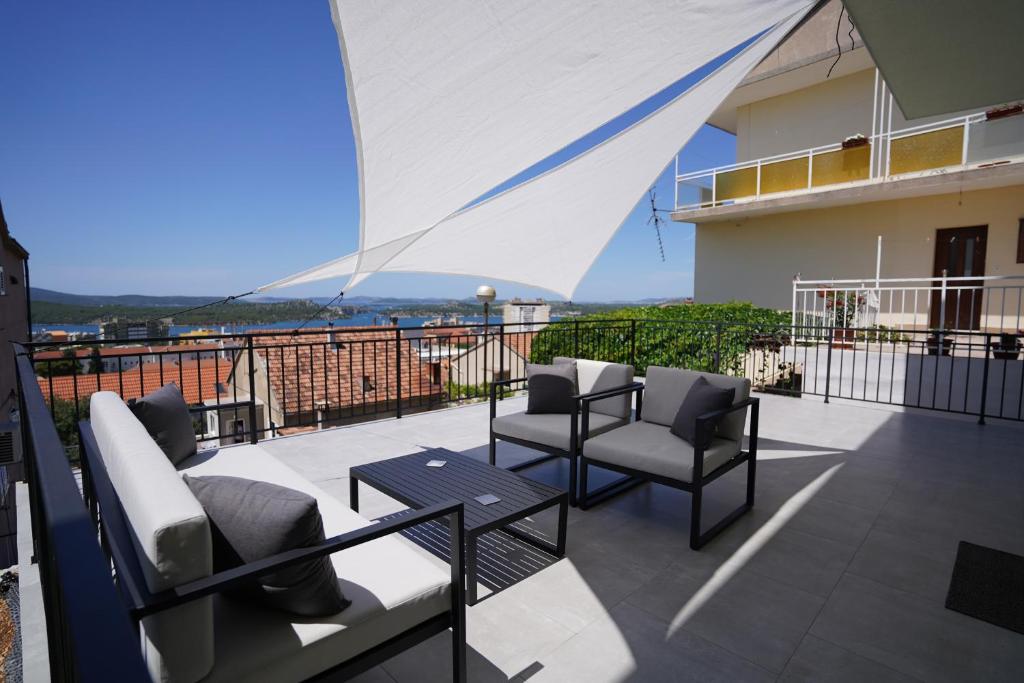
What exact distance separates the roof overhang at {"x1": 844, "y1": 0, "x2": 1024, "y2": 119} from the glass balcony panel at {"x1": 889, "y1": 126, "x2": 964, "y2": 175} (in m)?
6.27

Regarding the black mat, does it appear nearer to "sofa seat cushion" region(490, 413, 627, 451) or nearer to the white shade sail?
"sofa seat cushion" region(490, 413, 627, 451)

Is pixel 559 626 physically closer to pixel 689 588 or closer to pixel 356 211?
pixel 689 588

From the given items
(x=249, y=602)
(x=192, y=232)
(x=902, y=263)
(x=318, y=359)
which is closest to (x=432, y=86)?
(x=249, y=602)

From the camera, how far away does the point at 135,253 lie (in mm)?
44125

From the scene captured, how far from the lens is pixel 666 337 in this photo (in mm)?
8703

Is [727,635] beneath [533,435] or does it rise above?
beneath

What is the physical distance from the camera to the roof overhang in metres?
2.36

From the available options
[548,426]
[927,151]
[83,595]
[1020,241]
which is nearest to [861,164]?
[927,151]

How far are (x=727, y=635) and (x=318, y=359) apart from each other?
1337 centimetres

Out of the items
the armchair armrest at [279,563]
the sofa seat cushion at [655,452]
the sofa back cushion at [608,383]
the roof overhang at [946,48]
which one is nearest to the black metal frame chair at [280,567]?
Answer: the armchair armrest at [279,563]

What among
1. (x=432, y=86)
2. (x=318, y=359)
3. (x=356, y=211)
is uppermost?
(x=432, y=86)

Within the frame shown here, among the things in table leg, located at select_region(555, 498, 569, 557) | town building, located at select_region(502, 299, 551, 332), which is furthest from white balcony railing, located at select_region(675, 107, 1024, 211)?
table leg, located at select_region(555, 498, 569, 557)

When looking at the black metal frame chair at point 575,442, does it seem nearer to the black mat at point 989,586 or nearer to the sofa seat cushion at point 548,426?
the sofa seat cushion at point 548,426

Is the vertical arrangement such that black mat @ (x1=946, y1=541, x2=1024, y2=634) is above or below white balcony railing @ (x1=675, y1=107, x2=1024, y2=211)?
below
